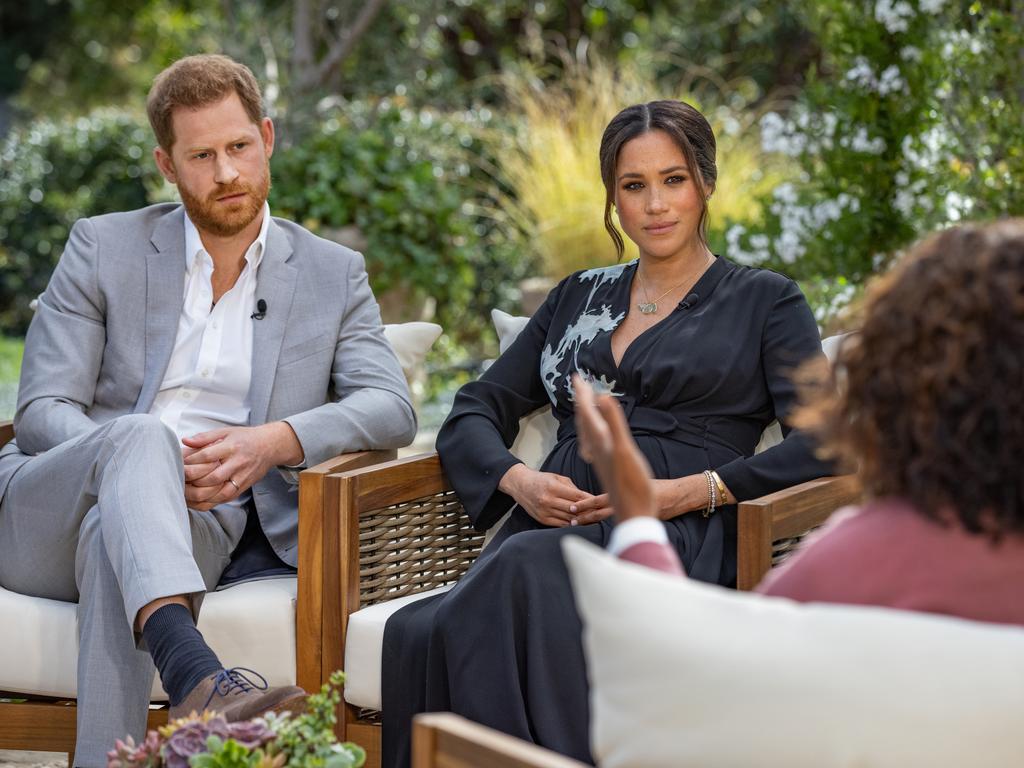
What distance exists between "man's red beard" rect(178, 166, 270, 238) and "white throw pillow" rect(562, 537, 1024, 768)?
79.4 inches

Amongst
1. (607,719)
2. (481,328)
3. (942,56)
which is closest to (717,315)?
(607,719)

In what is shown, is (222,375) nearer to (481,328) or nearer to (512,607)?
(512,607)

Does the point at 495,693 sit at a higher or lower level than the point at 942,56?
lower

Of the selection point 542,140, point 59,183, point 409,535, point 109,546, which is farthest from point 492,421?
point 59,183

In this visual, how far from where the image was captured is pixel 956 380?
4.02ft

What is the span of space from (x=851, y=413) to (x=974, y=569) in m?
0.20

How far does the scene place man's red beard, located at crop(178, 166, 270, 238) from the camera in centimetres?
305

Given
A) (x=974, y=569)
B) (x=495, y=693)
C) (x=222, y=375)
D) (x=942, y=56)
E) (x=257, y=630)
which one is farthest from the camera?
(x=942, y=56)

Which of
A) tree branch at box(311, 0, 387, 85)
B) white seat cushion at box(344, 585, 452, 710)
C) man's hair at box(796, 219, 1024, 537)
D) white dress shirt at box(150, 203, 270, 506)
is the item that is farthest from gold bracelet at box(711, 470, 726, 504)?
tree branch at box(311, 0, 387, 85)

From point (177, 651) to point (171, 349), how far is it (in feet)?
2.92

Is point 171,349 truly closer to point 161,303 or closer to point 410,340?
point 161,303

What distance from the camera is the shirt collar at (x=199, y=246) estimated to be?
3123mm

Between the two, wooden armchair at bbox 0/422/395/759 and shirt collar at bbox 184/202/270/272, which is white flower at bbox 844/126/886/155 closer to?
shirt collar at bbox 184/202/270/272

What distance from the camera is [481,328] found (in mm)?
8531
